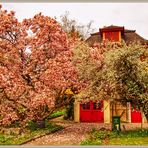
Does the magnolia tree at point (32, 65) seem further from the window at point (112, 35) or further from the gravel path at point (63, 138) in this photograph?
the window at point (112, 35)

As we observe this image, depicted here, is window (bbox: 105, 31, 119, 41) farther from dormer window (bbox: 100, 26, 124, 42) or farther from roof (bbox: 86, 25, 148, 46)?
roof (bbox: 86, 25, 148, 46)

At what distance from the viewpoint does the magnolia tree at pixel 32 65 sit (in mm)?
19188

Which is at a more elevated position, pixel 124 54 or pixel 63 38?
→ pixel 63 38

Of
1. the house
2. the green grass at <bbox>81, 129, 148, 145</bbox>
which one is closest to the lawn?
the green grass at <bbox>81, 129, 148, 145</bbox>

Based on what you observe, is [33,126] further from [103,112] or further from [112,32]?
[112,32]

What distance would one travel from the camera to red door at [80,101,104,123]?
2698 centimetres

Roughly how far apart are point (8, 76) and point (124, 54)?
6969 millimetres

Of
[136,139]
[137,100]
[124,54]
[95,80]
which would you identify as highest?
[124,54]

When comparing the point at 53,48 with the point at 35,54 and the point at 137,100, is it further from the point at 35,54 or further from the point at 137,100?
the point at 137,100

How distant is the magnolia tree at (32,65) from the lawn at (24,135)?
818mm

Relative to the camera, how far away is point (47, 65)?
64.9ft

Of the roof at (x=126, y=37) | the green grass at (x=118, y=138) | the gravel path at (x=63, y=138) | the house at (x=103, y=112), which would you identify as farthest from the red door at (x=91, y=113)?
the green grass at (x=118, y=138)

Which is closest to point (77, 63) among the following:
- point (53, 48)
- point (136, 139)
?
point (53, 48)

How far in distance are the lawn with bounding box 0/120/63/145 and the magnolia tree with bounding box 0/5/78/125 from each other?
82 cm
